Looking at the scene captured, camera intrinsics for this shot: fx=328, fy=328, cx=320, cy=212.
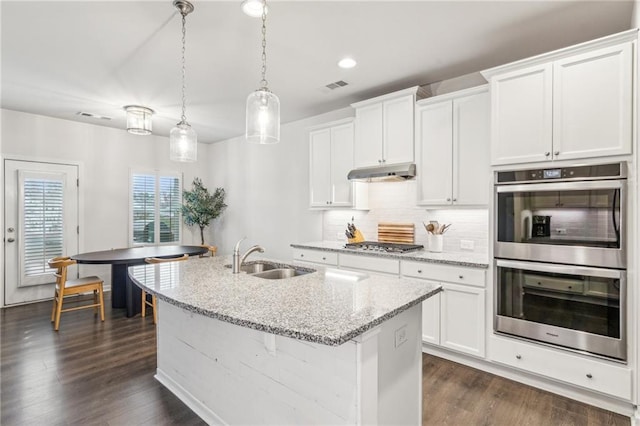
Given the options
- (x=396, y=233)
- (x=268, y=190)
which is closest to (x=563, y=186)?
(x=396, y=233)

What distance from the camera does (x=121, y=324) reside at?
396 centimetres

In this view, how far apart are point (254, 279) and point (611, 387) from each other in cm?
251

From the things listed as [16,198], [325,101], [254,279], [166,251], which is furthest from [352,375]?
[16,198]

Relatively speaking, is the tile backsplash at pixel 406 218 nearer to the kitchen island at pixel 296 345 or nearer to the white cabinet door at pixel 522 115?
the white cabinet door at pixel 522 115

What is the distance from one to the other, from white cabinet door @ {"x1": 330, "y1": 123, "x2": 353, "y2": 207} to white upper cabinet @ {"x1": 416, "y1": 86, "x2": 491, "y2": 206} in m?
0.92

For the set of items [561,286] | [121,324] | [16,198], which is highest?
[16,198]

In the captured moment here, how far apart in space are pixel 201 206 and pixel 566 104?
18.3ft

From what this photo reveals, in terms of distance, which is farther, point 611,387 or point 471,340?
point 471,340

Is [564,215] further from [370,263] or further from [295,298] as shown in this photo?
[295,298]

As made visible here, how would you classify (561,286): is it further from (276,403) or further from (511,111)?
(276,403)

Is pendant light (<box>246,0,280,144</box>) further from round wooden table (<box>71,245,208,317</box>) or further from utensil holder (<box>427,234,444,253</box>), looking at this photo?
round wooden table (<box>71,245,208,317</box>)

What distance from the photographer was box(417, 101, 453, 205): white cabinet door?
3203 millimetres

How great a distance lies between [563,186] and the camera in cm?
236

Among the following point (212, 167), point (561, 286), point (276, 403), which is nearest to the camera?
point (276, 403)
